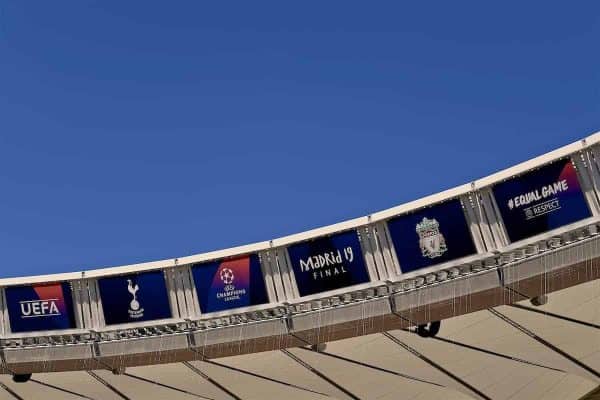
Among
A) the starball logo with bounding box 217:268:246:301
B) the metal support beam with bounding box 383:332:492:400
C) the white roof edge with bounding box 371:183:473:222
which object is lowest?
the metal support beam with bounding box 383:332:492:400

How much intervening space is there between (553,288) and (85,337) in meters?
15.1

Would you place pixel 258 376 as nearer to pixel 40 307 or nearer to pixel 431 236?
pixel 40 307

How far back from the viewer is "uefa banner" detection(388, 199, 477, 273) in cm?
2250

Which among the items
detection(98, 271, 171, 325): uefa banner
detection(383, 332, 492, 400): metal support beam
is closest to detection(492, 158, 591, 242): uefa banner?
detection(383, 332, 492, 400): metal support beam

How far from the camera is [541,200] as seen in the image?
842 inches

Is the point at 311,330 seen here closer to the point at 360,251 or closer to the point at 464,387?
the point at 360,251

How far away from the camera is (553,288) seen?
68.9 feet

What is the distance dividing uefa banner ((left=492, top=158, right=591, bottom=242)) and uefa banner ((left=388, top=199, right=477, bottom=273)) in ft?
4.12

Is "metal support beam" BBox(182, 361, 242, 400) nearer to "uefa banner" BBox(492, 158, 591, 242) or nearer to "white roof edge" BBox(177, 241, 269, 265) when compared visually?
"white roof edge" BBox(177, 241, 269, 265)

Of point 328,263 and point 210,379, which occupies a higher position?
point 328,263

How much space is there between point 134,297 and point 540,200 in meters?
13.4

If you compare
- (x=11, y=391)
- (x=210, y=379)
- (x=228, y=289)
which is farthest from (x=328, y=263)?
(x=11, y=391)

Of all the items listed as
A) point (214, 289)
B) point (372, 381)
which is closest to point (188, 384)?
point (214, 289)

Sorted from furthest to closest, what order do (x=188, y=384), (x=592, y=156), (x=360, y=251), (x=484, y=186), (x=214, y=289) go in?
(x=188, y=384), (x=214, y=289), (x=360, y=251), (x=484, y=186), (x=592, y=156)
